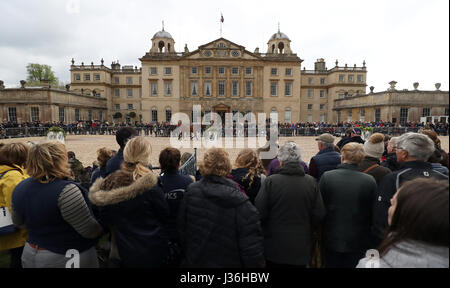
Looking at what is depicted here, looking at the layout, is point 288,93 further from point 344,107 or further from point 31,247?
point 31,247

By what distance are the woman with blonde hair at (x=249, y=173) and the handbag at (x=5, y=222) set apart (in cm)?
222

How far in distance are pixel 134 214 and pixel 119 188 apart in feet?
0.88

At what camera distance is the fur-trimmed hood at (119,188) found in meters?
2.12

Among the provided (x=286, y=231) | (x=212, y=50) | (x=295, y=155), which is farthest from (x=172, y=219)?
(x=212, y=50)

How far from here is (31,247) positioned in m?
2.23

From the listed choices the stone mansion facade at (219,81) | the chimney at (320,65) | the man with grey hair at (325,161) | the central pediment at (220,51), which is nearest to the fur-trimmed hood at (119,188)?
the man with grey hair at (325,161)

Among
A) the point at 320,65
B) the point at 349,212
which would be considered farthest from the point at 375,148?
the point at 320,65

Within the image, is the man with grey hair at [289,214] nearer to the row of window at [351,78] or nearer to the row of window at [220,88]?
the row of window at [220,88]

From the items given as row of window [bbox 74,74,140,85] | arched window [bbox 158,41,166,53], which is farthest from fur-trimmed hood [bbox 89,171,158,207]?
row of window [bbox 74,74,140,85]

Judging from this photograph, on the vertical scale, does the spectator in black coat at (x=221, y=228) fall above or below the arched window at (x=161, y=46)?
below

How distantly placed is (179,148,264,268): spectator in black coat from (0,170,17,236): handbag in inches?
66.7

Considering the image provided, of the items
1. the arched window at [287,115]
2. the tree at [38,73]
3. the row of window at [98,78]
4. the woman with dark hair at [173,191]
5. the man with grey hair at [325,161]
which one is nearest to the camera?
the woman with dark hair at [173,191]

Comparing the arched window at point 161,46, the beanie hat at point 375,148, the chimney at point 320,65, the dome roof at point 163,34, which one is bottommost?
the beanie hat at point 375,148
